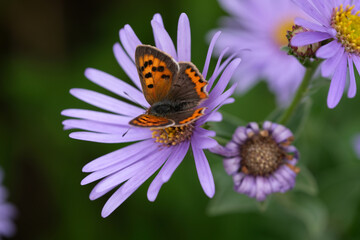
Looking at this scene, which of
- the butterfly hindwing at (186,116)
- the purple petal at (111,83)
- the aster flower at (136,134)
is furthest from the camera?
the purple petal at (111,83)

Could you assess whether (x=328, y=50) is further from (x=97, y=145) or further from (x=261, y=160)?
(x=97, y=145)

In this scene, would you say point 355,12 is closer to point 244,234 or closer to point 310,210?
point 310,210

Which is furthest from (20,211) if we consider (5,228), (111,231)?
(111,231)

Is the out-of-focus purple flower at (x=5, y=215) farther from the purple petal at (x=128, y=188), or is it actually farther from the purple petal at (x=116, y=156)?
the purple petal at (x=128, y=188)

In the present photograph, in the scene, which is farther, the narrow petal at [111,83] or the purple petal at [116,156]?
the narrow petal at [111,83]

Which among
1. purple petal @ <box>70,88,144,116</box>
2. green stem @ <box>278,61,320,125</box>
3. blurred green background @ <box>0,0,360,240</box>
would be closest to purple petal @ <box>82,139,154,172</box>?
purple petal @ <box>70,88,144,116</box>

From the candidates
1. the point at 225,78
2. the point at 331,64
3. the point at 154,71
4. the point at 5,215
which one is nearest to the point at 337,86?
the point at 331,64

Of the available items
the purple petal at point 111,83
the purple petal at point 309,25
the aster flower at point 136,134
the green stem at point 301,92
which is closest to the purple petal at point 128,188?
the aster flower at point 136,134

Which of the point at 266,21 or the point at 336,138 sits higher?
the point at 266,21
